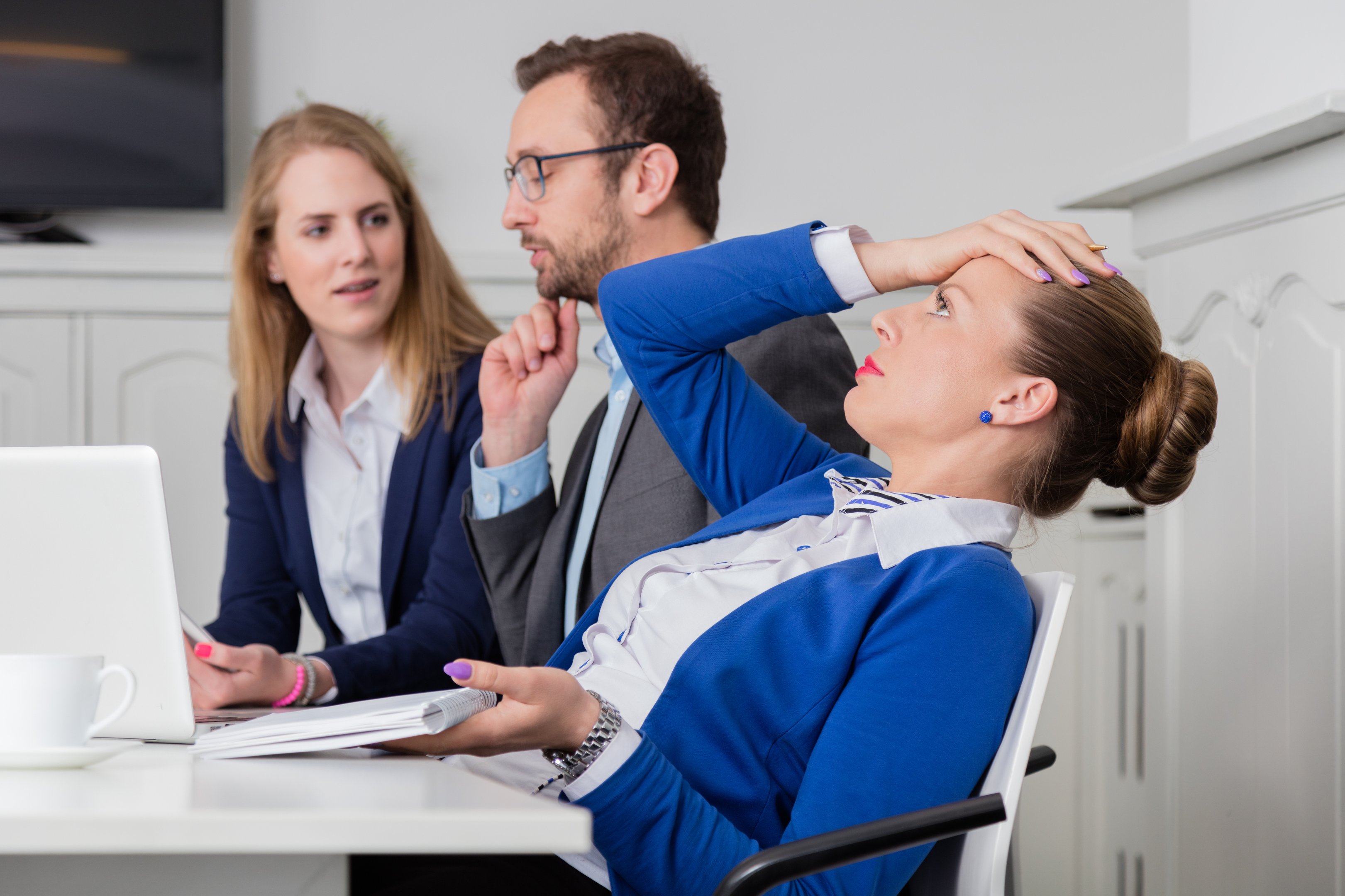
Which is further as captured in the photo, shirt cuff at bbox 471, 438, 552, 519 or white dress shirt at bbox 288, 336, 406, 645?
white dress shirt at bbox 288, 336, 406, 645

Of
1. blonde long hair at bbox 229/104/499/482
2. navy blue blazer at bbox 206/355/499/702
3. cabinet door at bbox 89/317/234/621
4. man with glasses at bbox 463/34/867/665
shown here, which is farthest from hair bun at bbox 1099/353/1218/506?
cabinet door at bbox 89/317/234/621

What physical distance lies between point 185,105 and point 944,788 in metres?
2.68

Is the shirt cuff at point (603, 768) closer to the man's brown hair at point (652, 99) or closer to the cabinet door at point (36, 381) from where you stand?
the man's brown hair at point (652, 99)

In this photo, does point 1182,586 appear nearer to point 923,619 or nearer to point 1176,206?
point 1176,206

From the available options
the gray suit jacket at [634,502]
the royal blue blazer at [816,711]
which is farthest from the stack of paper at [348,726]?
the gray suit jacket at [634,502]

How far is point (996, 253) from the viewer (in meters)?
1.17

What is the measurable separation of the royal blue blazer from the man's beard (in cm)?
48

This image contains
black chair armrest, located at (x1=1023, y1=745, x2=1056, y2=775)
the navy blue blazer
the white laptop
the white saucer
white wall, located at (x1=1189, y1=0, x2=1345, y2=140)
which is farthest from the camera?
the navy blue blazer

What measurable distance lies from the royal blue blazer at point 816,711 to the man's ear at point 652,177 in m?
0.48

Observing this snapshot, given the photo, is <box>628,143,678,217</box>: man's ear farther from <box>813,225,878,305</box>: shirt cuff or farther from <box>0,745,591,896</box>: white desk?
<box>0,745,591,896</box>: white desk

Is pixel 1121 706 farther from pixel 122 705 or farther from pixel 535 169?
pixel 122 705

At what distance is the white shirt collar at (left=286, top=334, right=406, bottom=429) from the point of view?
6.61 feet

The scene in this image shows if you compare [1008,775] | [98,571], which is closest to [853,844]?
[1008,775]

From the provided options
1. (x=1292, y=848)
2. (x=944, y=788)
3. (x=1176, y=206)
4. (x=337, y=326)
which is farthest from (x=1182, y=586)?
(x=337, y=326)
